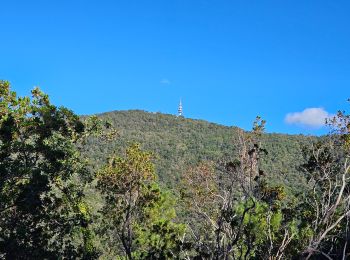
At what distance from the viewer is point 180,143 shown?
12000cm

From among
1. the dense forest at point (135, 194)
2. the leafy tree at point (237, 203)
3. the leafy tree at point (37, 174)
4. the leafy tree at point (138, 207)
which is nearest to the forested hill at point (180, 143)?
the leafy tree at point (138, 207)

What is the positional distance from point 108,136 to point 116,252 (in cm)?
1628

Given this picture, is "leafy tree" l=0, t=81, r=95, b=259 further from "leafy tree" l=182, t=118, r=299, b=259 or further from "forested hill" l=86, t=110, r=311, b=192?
"forested hill" l=86, t=110, r=311, b=192

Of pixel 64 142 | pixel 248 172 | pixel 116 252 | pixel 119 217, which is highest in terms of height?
pixel 64 142

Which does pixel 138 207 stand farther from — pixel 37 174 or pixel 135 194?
pixel 37 174

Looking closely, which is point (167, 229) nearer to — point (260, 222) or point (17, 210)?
point (260, 222)

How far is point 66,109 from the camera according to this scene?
15.5 metres

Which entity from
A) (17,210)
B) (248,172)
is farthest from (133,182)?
(248,172)

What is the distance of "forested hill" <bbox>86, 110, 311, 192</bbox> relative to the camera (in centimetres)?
8275

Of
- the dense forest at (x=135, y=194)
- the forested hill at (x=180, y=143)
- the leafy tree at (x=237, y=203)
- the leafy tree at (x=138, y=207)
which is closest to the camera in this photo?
the leafy tree at (x=237, y=203)

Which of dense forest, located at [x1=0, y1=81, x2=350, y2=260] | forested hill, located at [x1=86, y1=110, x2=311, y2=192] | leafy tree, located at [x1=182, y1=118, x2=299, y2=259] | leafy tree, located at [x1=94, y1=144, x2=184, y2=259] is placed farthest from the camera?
forested hill, located at [x1=86, y1=110, x2=311, y2=192]

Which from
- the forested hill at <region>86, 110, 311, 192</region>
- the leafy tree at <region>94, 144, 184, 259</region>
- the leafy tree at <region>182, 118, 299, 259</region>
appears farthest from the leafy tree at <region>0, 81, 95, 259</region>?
the forested hill at <region>86, 110, 311, 192</region>

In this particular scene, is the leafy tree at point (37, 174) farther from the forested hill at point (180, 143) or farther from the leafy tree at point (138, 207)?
the forested hill at point (180, 143)

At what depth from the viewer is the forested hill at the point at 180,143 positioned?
82.8 m
